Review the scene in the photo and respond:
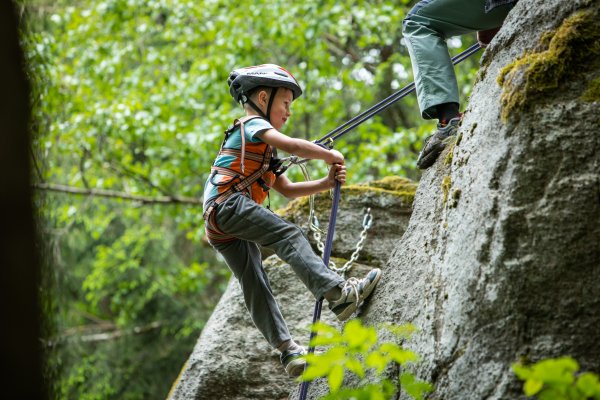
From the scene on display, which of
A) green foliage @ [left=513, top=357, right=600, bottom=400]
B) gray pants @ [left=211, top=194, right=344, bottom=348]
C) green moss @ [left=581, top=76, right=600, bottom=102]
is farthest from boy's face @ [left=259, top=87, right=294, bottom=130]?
green foliage @ [left=513, top=357, right=600, bottom=400]

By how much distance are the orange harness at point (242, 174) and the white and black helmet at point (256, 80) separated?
251mm

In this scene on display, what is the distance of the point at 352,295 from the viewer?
173 inches

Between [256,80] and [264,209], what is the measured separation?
88cm

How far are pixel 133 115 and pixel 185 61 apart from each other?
2.85 metres

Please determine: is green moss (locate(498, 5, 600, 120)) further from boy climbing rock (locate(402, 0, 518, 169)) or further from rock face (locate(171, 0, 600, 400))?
boy climbing rock (locate(402, 0, 518, 169))

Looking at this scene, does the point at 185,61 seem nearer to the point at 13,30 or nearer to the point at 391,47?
the point at 391,47

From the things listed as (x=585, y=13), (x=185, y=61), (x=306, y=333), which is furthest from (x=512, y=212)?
(x=185, y=61)

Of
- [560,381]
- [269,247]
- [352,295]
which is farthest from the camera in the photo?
[269,247]

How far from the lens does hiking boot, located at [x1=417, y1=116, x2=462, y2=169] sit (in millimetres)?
4559

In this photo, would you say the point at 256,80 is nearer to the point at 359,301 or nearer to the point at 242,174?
the point at 242,174

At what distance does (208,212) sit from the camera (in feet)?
14.8

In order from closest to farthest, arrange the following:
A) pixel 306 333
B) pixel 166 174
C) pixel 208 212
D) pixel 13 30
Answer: pixel 13 30
pixel 208 212
pixel 306 333
pixel 166 174

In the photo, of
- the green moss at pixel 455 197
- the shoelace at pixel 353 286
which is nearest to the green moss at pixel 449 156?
the green moss at pixel 455 197

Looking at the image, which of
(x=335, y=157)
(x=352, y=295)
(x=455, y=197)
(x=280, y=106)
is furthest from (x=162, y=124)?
(x=455, y=197)
